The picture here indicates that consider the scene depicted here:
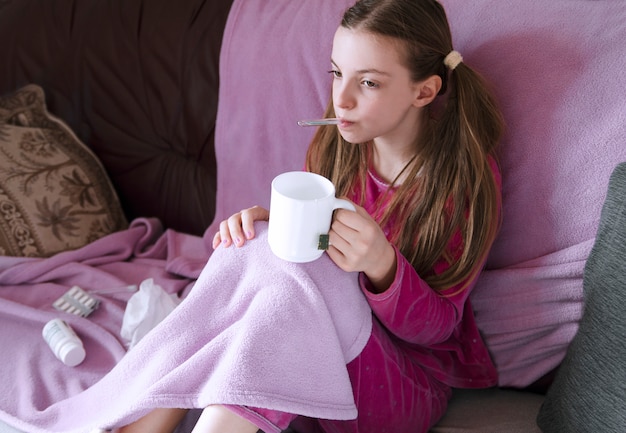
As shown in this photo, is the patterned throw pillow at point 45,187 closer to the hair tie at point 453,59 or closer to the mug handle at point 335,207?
the mug handle at point 335,207

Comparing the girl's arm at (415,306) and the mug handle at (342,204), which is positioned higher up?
the mug handle at (342,204)

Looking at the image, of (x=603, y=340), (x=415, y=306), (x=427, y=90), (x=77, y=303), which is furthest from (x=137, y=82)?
(x=603, y=340)

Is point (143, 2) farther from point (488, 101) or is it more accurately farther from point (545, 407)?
point (545, 407)

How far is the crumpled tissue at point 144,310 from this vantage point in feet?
3.76

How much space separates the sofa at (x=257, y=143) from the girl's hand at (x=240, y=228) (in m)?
0.30

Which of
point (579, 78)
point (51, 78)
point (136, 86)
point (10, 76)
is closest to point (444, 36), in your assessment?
point (579, 78)

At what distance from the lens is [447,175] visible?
981mm

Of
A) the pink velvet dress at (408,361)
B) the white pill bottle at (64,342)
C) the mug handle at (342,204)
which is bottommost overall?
the white pill bottle at (64,342)

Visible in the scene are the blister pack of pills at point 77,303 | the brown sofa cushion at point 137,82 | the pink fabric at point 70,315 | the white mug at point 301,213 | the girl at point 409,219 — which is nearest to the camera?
the white mug at point 301,213

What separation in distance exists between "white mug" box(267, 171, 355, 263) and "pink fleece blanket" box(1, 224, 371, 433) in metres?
0.05

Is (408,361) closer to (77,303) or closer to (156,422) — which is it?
(156,422)

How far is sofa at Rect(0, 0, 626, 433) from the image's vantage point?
0.96 m

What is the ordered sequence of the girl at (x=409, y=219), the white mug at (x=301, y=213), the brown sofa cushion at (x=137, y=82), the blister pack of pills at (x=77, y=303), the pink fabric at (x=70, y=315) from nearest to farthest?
1. the white mug at (x=301, y=213)
2. the girl at (x=409, y=219)
3. the pink fabric at (x=70, y=315)
4. the blister pack of pills at (x=77, y=303)
5. the brown sofa cushion at (x=137, y=82)

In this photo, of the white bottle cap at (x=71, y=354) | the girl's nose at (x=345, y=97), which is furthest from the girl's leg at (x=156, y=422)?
the girl's nose at (x=345, y=97)
